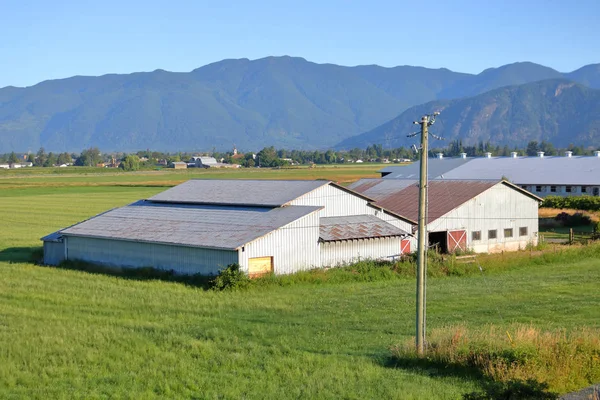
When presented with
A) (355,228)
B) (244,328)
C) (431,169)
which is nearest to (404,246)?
(355,228)

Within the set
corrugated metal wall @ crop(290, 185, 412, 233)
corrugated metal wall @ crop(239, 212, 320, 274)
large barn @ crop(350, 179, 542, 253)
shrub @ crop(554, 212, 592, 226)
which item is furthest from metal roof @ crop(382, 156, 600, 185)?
corrugated metal wall @ crop(239, 212, 320, 274)

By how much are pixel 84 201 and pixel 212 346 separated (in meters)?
68.5

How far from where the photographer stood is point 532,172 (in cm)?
8056

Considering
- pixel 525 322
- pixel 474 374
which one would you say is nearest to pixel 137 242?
pixel 525 322

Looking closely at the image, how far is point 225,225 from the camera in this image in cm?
3675

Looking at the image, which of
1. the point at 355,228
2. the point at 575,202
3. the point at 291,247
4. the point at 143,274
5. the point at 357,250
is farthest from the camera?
the point at 575,202

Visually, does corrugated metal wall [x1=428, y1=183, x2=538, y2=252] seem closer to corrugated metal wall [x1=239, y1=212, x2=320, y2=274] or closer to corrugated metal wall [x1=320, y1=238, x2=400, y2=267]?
corrugated metal wall [x1=320, y1=238, x2=400, y2=267]

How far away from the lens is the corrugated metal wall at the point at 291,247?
33344mm

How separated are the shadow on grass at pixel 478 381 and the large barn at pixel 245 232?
14.5 metres

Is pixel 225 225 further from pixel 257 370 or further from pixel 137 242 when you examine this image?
pixel 257 370

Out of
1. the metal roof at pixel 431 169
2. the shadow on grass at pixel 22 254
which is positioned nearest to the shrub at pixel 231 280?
the shadow on grass at pixel 22 254

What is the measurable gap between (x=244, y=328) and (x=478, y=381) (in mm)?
8196

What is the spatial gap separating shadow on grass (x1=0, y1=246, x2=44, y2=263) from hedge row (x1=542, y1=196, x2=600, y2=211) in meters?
43.7

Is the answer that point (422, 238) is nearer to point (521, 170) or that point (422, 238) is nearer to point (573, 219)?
point (573, 219)
